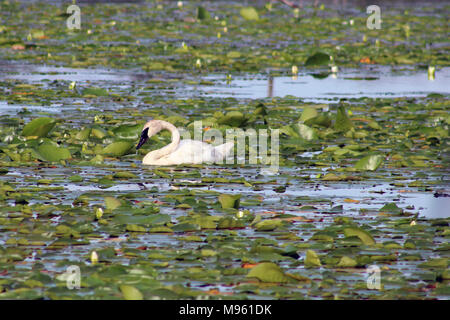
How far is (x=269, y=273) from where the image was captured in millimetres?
6227

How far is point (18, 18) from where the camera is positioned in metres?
27.5

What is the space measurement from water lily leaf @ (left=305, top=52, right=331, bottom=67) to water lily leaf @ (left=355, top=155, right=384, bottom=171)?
921 centimetres

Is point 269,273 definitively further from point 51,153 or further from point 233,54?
point 233,54

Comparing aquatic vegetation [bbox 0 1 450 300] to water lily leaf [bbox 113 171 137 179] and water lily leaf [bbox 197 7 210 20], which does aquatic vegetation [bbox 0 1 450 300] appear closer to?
water lily leaf [bbox 113 171 137 179]

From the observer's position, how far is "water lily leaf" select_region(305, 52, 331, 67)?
61.7 ft

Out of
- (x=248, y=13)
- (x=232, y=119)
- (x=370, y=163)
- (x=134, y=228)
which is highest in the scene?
(x=248, y=13)

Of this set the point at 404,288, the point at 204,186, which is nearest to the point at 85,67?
the point at 204,186

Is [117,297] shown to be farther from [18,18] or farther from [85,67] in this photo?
[18,18]

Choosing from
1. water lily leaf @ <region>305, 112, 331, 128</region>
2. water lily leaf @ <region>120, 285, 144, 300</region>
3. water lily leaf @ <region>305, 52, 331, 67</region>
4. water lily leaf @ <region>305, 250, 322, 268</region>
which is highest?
water lily leaf @ <region>305, 52, 331, 67</region>

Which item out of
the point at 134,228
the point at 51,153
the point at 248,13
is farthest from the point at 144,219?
the point at 248,13

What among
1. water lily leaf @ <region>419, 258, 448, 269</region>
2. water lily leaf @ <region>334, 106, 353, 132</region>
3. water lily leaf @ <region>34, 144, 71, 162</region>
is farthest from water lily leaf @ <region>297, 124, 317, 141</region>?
water lily leaf @ <region>419, 258, 448, 269</region>

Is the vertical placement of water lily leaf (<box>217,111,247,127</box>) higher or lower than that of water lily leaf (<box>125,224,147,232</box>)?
higher

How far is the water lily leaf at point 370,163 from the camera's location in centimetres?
973

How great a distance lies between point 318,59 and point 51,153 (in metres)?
9.75
